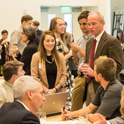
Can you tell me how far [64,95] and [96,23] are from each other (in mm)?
1045

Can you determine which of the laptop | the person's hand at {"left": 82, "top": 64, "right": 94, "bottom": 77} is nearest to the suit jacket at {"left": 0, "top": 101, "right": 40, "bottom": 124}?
the laptop

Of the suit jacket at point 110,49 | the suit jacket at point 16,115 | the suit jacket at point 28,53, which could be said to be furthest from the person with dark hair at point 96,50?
the suit jacket at point 16,115

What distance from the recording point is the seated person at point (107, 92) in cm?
253

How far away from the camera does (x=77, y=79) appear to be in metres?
3.61

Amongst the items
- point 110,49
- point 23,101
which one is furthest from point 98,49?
point 23,101

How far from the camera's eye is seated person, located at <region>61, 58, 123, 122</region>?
8.31 ft

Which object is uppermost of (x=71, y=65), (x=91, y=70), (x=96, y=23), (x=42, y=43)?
(x=96, y=23)

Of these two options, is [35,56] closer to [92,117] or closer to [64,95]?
[64,95]

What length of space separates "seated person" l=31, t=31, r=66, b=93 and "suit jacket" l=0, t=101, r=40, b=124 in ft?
5.63

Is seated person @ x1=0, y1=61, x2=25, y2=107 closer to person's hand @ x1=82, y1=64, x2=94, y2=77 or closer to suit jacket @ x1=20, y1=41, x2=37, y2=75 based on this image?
person's hand @ x1=82, y1=64, x2=94, y2=77

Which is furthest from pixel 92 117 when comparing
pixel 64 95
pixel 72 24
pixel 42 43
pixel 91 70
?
pixel 72 24

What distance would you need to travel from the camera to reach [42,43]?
378 centimetres

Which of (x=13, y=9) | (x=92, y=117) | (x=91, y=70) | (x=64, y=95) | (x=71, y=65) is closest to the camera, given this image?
(x=92, y=117)

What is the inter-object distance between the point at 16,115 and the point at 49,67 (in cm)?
196
